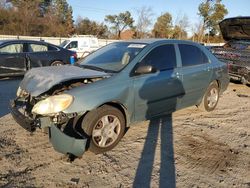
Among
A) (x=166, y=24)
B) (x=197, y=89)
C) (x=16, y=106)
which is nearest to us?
(x=16, y=106)

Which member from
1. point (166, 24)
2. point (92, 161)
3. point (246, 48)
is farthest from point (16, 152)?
point (166, 24)

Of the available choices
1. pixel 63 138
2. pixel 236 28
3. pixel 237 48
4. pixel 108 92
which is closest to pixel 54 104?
pixel 63 138

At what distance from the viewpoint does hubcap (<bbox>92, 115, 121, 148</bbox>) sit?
163 inches

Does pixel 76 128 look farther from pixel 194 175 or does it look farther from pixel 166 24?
pixel 166 24

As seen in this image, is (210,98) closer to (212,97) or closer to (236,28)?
(212,97)

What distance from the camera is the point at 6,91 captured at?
8.06 m

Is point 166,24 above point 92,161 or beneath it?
above

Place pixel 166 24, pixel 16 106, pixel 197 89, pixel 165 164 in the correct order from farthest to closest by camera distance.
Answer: pixel 166 24, pixel 197 89, pixel 16 106, pixel 165 164

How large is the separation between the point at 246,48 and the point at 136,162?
→ 8008 millimetres

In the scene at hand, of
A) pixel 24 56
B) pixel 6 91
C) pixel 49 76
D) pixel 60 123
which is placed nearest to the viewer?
pixel 60 123

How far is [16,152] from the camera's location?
4180 mm

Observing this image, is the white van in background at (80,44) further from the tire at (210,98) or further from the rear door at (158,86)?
the rear door at (158,86)

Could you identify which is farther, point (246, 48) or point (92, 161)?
point (246, 48)

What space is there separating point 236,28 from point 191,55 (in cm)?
539
